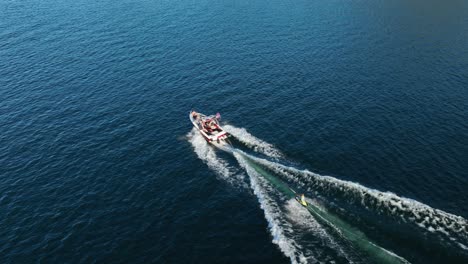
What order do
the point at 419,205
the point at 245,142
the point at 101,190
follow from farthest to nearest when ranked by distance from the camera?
the point at 245,142, the point at 101,190, the point at 419,205

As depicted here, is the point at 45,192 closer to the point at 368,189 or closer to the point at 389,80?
the point at 368,189

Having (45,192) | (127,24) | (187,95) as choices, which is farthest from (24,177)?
(127,24)

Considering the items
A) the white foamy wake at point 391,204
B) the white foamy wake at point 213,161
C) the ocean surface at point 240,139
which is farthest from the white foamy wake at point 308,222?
the white foamy wake at point 213,161

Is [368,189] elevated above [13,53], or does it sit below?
below

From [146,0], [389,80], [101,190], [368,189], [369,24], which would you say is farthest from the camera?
[146,0]

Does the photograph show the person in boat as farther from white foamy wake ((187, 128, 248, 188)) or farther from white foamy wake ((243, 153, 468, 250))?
white foamy wake ((187, 128, 248, 188))

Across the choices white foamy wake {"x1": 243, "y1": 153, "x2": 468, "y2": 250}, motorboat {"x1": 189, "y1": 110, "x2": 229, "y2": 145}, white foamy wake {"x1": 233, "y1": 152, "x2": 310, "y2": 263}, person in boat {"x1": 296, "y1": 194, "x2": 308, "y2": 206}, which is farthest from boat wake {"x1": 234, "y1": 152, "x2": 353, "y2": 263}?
motorboat {"x1": 189, "y1": 110, "x2": 229, "y2": 145}

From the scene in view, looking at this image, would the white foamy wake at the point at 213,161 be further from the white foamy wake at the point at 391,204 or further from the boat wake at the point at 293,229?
the white foamy wake at the point at 391,204
